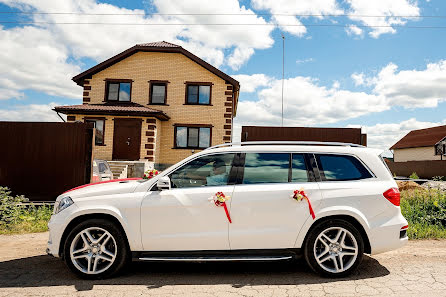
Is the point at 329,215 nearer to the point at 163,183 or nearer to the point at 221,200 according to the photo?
the point at 221,200

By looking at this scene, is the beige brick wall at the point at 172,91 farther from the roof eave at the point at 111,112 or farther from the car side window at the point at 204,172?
the car side window at the point at 204,172

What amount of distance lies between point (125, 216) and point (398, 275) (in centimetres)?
360

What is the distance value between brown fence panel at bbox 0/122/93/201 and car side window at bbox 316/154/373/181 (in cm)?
715

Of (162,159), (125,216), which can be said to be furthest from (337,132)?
(125,216)

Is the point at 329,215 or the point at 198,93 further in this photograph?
the point at 198,93

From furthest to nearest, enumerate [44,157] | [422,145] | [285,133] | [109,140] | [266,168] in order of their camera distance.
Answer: [422,145]
[109,140]
[285,133]
[44,157]
[266,168]

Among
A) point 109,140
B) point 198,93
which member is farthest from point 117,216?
point 198,93

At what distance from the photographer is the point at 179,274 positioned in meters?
4.32

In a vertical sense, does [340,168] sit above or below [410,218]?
above

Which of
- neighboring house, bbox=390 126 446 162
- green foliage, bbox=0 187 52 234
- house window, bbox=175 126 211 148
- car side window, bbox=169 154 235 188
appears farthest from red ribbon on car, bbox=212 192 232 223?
neighboring house, bbox=390 126 446 162

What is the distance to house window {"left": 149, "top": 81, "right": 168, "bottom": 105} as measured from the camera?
22.2 metres

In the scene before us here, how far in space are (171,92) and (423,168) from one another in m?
22.6

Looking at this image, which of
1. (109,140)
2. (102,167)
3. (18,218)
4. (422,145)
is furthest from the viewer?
(422,145)

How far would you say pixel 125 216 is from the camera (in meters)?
4.10
